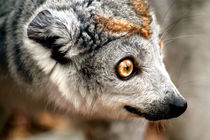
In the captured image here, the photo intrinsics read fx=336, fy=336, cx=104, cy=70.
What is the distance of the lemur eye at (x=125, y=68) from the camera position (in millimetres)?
2869

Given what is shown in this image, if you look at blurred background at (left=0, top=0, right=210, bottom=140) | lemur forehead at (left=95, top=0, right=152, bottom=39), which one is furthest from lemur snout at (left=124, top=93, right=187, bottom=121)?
blurred background at (left=0, top=0, right=210, bottom=140)

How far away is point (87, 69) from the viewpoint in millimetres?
2900

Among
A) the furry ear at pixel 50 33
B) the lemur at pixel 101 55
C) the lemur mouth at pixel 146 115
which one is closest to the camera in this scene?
the furry ear at pixel 50 33

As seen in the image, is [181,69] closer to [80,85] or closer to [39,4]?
[80,85]

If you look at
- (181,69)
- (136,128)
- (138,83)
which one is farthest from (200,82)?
(138,83)

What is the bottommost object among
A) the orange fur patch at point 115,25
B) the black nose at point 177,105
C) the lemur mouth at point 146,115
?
the lemur mouth at point 146,115

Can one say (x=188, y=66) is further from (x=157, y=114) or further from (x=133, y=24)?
(x=133, y=24)

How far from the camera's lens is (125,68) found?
2.88 m

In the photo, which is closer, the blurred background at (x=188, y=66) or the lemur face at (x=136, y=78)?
the lemur face at (x=136, y=78)

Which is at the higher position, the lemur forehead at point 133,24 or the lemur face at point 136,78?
the lemur forehead at point 133,24

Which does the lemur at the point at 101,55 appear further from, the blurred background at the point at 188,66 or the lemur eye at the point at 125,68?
the blurred background at the point at 188,66

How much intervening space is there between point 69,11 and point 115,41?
461 mm

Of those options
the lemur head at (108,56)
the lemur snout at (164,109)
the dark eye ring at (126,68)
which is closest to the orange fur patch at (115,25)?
the lemur head at (108,56)

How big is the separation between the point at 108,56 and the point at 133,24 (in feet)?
1.17
